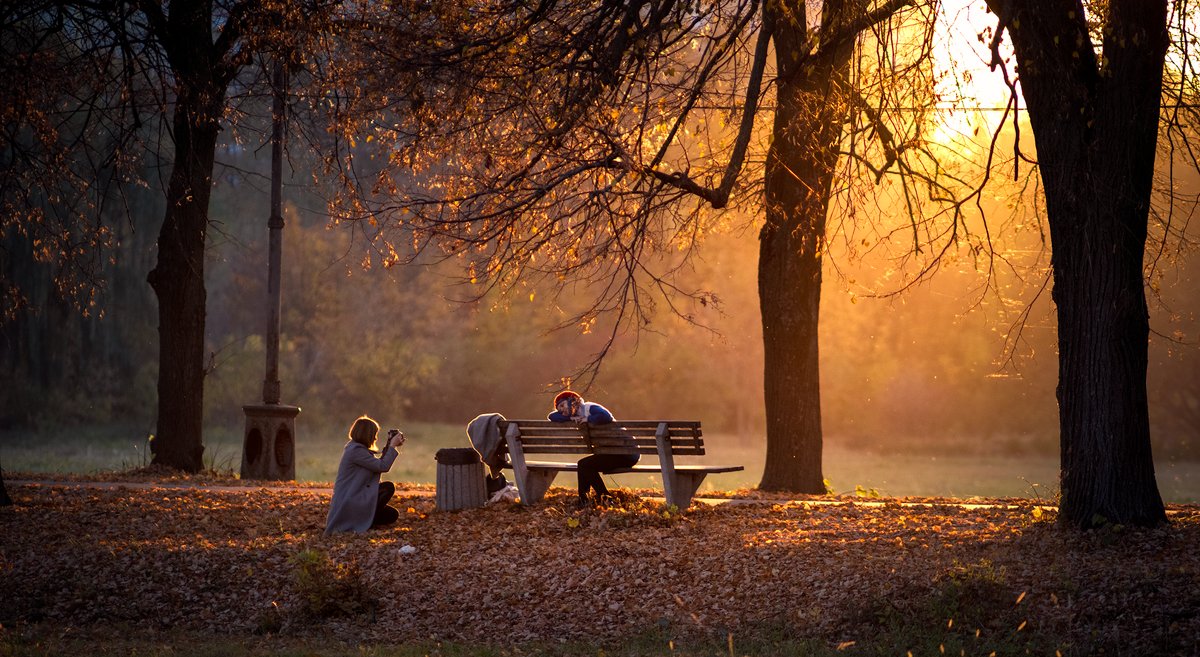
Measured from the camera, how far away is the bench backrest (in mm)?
10055

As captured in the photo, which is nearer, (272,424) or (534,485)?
(534,485)

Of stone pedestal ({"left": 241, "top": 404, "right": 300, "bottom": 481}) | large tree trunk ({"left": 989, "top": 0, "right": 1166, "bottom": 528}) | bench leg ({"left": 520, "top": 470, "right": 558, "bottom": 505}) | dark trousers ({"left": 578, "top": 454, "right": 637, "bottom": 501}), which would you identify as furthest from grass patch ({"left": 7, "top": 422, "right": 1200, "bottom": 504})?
large tree trunk ({"left": 989, "top": 0, "right": 1166, "bottom": 528})

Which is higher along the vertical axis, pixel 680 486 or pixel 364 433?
pixel 364 433

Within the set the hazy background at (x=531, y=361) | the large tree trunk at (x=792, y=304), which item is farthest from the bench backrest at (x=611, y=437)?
the hazy background at (x=531, y=361)

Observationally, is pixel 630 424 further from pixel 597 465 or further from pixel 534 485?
pixel 534 485

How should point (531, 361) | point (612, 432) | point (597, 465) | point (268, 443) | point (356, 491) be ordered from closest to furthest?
point (356, 491)
point (612, 432)
point (597, 465)
point (268, 443)
point (531, 361)

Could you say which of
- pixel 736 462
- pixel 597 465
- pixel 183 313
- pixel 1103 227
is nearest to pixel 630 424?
pixel 597 465

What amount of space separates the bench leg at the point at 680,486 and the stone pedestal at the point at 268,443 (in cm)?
694

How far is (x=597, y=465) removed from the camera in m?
10.4

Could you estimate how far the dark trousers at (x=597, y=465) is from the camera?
10.4 meters

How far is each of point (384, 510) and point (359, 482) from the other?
385 mm

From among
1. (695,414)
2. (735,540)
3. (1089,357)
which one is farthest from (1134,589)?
(695,414)

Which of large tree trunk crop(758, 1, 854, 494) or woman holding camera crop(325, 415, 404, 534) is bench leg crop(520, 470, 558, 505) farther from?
large tree trunk crop(758, 1, 854, 494)

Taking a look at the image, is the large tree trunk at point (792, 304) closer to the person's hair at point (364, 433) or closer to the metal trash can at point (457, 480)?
the metal trash can at point (457, 480)
